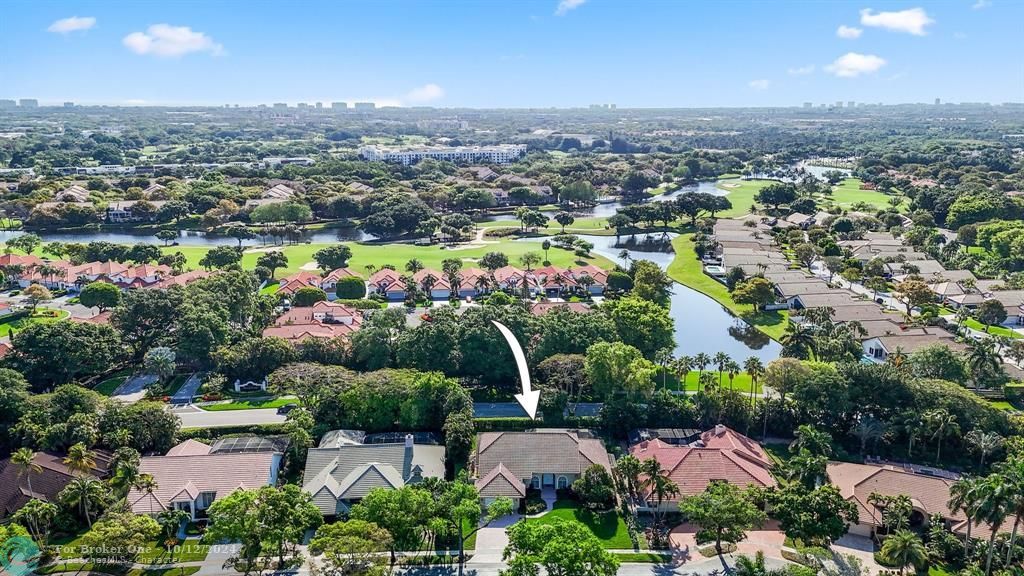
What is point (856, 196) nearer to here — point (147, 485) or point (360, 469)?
point (360, 469)

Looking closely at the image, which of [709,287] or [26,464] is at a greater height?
[26,464]

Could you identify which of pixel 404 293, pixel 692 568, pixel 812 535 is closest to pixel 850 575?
pixel 812 535

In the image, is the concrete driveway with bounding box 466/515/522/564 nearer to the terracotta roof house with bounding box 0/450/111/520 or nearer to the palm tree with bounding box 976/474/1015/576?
the palm tree with bounding box 976/474/1015/576

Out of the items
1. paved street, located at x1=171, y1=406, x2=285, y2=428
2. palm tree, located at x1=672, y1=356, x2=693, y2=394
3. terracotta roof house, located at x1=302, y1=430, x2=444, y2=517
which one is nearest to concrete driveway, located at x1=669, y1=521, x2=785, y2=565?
terracotta roof house, located at x1=302, y1=430, x2=444, y2=517

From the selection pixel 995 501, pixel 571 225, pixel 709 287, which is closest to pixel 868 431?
pixel 995 501

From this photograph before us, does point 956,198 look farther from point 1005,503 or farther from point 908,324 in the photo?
point 1005,503

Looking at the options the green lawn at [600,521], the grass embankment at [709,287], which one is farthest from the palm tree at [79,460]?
the grass embankment at [709,287]
